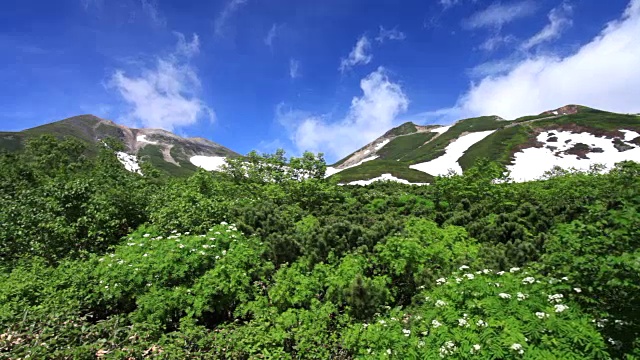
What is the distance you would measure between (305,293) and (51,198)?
42.2 feet

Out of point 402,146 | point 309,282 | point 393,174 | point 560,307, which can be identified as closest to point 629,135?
point 393,174

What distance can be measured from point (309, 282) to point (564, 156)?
333ft

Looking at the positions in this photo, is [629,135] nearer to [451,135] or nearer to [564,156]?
[564,156]

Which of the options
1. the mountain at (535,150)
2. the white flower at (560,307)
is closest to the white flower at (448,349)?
the white flower at (560,307)

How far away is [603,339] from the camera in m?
5.71

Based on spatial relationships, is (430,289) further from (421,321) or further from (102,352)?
(102,352)

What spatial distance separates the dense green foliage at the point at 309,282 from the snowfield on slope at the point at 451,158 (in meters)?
74.6

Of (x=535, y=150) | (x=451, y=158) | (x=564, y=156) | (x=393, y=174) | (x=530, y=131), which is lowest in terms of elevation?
(x=564, y=156)

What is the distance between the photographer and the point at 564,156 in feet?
295

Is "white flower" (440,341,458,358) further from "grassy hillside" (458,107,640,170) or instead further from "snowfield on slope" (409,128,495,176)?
"grassy hillside" (458,107,640,170)

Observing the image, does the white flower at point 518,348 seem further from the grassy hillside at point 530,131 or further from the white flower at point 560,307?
the grassy hillside at point 530,131

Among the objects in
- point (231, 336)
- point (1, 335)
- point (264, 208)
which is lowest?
point (231, 336)

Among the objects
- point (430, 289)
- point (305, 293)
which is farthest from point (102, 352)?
point (430, 289)

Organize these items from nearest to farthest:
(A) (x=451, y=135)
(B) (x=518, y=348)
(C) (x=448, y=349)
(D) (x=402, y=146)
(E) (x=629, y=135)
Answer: (B) (x=518, y=348) < (C) (x=448, y=349) < (E) (x=629, y=135) < (A) (x=451, y=135) < (D) (x=402, y=146)
